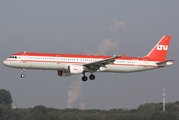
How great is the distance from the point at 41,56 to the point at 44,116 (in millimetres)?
90301

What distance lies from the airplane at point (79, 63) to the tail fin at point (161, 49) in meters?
2.87

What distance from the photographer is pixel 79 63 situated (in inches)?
2466

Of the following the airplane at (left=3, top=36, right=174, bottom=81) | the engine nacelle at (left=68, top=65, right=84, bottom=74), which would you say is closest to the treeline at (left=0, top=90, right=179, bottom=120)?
the airplane at (left=3, top=36, right=174, bottom=81)

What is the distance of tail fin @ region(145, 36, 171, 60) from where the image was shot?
72.2 meters

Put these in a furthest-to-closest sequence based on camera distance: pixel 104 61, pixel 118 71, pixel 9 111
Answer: pixel 9 111 → pixel 118 71 → pixel 104 61

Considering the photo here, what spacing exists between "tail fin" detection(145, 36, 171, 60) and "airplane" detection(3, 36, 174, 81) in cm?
287

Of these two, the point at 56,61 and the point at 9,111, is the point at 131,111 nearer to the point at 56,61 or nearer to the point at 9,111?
the point at 9,111

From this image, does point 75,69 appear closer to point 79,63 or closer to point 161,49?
point 79,63

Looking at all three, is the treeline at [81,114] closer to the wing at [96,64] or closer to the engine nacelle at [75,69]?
the wing at [96,64]

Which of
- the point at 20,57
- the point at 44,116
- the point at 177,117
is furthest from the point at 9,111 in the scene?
the point at 20,57

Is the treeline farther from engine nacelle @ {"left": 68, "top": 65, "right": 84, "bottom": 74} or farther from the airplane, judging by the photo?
engine nacelle @ {"left": 68, "top": 65, "right": 84, "bottom": 74}

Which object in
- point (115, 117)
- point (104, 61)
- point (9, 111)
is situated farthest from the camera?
point (9, 111)

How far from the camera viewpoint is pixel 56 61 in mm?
61094

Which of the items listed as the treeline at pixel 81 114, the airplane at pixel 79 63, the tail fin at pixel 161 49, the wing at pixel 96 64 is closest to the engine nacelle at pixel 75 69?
the airplane at pixel 79 63
